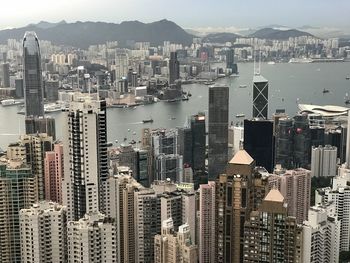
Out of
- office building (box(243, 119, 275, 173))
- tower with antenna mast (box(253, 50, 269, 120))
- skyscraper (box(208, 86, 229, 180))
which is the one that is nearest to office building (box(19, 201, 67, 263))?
office building (box(243, 119, 275, 173))

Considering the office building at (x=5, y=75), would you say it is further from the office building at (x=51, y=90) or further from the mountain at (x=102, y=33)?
the mountain at (x=102, y=33)

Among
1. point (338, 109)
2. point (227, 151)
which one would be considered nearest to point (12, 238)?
point (227, 151)

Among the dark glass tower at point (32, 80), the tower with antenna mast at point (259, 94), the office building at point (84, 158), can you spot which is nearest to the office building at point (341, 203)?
the office building at point (84, 158)

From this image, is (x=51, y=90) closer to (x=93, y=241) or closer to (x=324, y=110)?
(x=324, y=110)

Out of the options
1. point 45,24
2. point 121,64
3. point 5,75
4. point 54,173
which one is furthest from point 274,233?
point 5,75

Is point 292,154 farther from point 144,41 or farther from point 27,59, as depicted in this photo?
point 27,59

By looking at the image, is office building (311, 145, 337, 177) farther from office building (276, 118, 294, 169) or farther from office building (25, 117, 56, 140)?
office building (25, 117, 56, 140)
